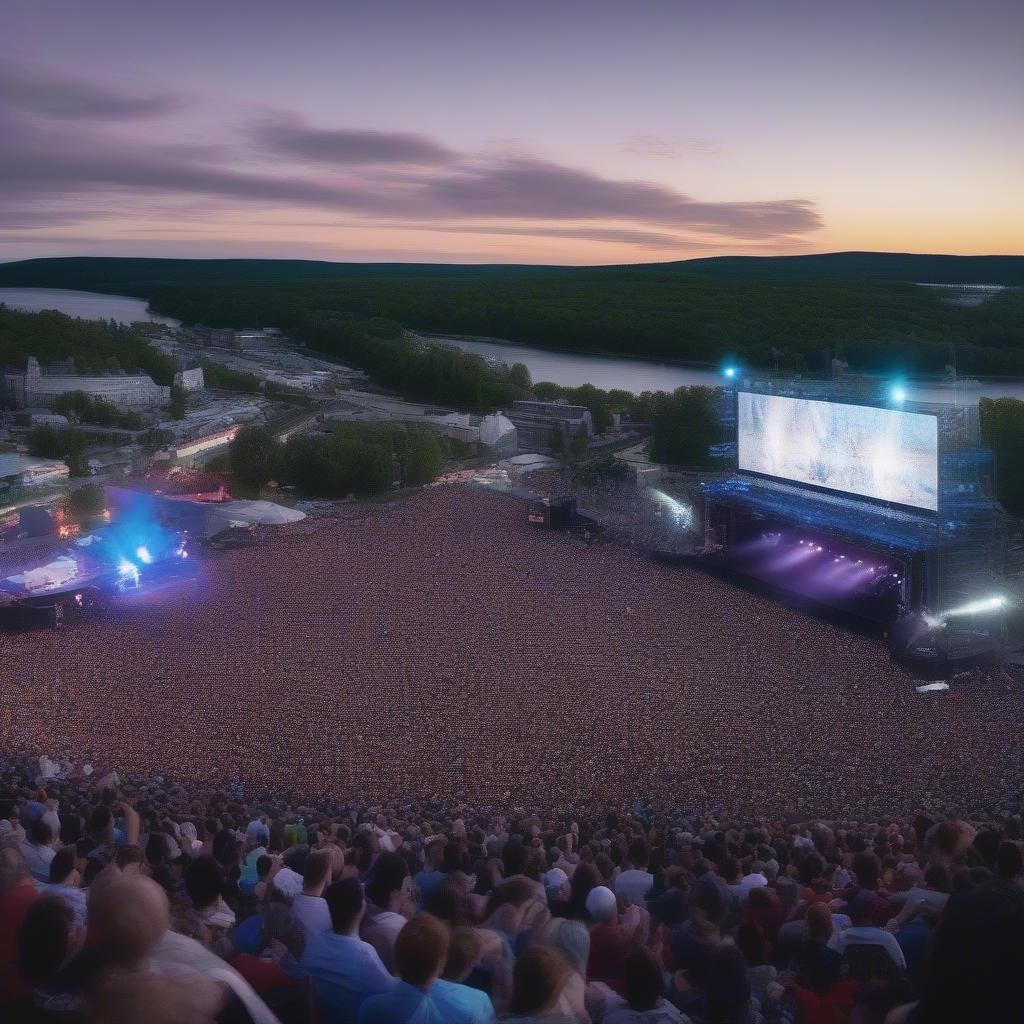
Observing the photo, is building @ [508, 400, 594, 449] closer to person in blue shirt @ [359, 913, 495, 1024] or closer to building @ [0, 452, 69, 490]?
building @ [0, 452, 69, 490]

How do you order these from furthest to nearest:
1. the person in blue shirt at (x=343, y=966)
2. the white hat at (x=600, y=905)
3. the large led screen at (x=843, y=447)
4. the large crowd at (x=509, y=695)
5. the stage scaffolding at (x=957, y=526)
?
the large led screen at (x=843, y=447) < the stage scaffolding at (x=957, y=526) < the large crowd at (x=509, y=695) < the white hat at (x=600, y=905) < the person in blue shirt at (x=343, y=966)

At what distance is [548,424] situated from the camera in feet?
78.8

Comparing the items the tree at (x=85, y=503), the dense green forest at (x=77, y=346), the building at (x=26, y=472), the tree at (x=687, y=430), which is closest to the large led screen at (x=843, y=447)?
the tree at (x=687, y=430)

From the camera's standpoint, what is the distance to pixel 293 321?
186 ft

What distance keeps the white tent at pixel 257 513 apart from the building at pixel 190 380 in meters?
17.5

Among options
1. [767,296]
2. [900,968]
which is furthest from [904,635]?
[767,296]

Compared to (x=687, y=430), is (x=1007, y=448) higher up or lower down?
lower down

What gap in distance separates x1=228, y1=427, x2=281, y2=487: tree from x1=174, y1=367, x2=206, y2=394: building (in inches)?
523

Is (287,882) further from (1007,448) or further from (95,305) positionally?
(95,305)

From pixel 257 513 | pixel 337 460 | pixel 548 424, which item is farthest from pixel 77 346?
pixel 257 513

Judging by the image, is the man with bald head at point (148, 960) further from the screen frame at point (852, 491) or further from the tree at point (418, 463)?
the tree at point (418, 463)

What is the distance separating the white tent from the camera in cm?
1512

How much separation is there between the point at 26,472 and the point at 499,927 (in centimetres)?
1863

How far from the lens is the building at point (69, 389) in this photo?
28391 millimetres
